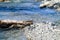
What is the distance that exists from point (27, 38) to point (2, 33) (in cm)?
252

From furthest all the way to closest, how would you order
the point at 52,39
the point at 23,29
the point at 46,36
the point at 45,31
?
the point at 23,29 → the point at 45,31 → the point at 46,36 → the point at 52,39

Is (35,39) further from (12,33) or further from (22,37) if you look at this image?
(12,33)

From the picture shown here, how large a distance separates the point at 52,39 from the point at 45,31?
7.19 feet

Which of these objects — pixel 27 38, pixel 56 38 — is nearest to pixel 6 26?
pixel 27 38

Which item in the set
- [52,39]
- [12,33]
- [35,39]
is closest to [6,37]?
[12,33]

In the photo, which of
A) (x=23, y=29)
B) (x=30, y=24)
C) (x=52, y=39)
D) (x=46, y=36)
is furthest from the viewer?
(x=30, y=24)

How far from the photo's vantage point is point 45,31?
13414 millimetres

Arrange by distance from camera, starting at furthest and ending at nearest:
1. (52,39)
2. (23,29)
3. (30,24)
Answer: (30,24)
(23,29)
(52,39)

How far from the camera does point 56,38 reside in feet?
37.7

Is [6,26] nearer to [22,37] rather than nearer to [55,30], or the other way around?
[22,37]

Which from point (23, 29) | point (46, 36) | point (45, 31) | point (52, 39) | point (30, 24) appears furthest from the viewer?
point (30, 24)

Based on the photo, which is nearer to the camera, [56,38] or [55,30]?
[56,38]

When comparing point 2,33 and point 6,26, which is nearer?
point 2,33

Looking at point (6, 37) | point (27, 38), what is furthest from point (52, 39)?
point (6, 37)
